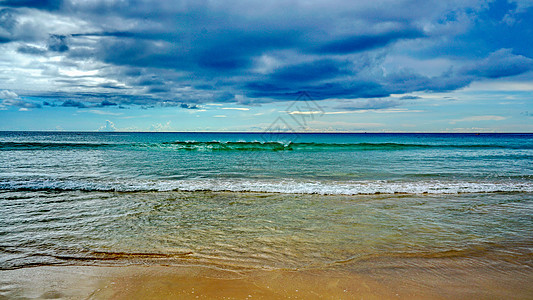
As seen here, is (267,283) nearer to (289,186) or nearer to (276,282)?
(276,282)

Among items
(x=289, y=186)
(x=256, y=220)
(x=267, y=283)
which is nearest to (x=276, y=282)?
(x=267, y=283)

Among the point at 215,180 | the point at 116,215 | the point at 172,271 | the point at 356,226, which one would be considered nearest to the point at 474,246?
the point at 356,226

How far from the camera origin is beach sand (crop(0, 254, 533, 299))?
4035 mm

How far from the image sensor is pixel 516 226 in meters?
7.06

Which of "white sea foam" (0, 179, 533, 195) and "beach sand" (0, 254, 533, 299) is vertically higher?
"white sea foam" (0, 179, 533, 195)

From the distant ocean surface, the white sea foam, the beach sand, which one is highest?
the white sea foam

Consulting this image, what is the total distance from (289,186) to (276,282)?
8.19 meters

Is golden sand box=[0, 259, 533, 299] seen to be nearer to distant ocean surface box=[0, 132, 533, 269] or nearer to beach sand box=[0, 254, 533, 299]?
beach sand box=[0, 254, 533, 299]

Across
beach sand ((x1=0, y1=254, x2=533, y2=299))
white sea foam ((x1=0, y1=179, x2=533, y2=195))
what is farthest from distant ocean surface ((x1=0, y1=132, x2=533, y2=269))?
beach sand ((x1=0, y1=254, x2=533, y2=299))

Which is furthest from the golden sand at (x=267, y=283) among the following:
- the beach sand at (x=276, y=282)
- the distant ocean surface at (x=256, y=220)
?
the distant ocean surface at (x=256, y=220)

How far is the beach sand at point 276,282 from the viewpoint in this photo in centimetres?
404

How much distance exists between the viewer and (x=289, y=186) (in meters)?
12.5

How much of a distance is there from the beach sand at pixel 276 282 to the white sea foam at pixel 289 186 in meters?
6.56

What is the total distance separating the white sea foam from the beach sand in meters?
6.56
